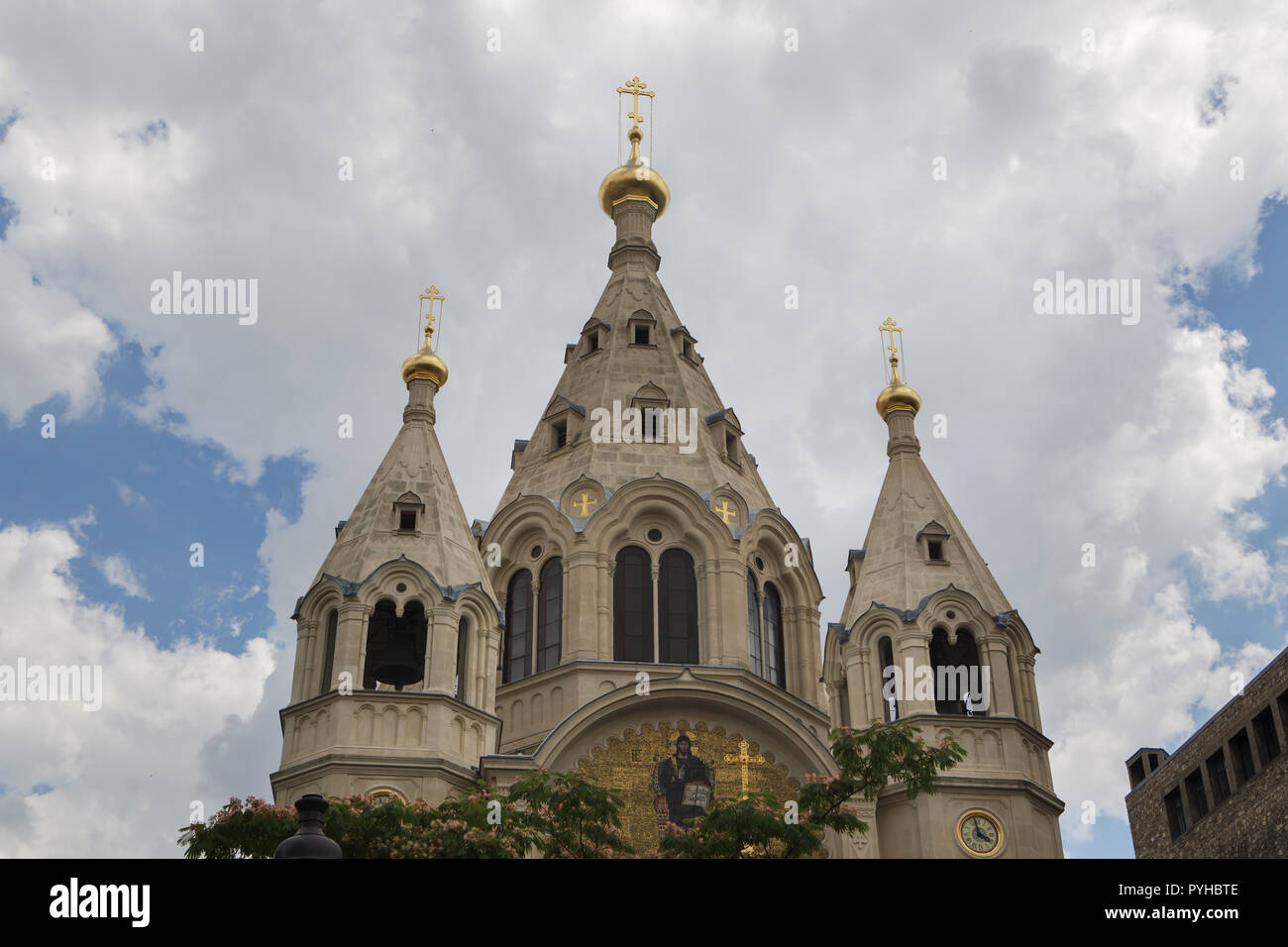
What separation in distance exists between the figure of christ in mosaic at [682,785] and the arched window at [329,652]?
600 cm

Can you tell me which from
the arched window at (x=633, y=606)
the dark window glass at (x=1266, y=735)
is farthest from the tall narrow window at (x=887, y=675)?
the dark window glass at (x=1266, y=735)

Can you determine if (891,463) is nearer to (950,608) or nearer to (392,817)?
(950,608)

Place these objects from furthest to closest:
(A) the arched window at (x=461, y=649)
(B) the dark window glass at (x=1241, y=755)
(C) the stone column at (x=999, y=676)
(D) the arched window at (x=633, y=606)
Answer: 1. (B) the dark window glass at (x=1241, y=755)
2. (D) the arched window at (x=633, y=606)
3. (C) the stone column at (x=999, y=676)
4. (A) the arched window at (x=461, y=649)

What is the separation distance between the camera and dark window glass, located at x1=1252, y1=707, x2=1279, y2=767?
33125 mm

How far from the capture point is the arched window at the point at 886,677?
28.4m

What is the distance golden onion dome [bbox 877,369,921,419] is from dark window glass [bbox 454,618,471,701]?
37.7 ft

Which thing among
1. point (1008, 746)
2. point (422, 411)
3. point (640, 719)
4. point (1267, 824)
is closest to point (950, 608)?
point (1008, 746)

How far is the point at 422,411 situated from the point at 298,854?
21610mm

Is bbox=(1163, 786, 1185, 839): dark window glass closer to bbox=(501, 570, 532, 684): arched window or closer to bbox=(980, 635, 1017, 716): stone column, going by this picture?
bbox=(980, 635, 1017, 716): stone column

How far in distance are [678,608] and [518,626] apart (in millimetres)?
3287

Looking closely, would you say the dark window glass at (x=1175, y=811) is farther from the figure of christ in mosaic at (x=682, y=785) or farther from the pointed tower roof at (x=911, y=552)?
the figure of christ in mosaic at (x=682, y=785)

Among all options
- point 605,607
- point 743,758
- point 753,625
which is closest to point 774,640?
point 753,625

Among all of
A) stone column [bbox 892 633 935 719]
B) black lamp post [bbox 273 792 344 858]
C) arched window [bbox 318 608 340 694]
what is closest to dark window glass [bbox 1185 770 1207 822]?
stone column [bbox 892 633 935 719]

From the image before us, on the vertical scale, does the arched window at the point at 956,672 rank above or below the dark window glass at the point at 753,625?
below
